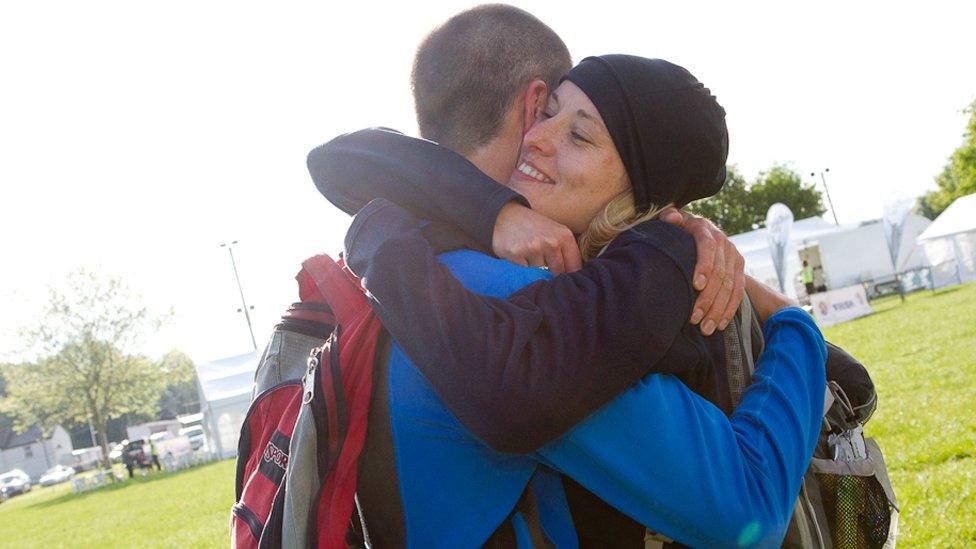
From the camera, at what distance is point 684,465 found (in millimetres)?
1382

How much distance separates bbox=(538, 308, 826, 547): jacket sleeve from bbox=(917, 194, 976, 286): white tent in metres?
44.6

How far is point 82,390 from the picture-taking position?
54.2 m

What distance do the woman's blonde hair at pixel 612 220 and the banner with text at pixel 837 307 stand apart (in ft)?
91.9

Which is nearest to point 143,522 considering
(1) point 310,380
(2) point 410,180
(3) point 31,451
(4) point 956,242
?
(2) point 410,180

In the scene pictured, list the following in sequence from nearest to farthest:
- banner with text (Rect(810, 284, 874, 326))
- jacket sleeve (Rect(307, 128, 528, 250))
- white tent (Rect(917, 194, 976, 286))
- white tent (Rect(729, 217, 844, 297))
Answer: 1. jacket sleeve (Rect(307, 128, 528, 250))
2. banner with text (Rect(810, 284, 874, 326))
3. white tent (Rect(729, 217, 844, 297))
4. white tent (Rect(917, 194, 976, 286))

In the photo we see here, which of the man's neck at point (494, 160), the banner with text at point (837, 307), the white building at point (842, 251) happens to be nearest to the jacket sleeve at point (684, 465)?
the man's neck at point (494, 160)

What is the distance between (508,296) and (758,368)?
23.1 inches

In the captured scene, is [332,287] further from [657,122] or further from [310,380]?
[657,122]

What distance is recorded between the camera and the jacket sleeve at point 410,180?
5.93 feet

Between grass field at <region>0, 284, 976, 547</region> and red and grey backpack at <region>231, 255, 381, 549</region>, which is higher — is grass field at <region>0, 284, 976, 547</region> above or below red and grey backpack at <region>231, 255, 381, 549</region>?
below

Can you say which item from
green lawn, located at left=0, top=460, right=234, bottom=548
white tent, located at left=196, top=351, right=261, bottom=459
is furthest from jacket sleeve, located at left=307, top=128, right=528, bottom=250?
white tent, located at left=196, top=351, right=261, bottom=459

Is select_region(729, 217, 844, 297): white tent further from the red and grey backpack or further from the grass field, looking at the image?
the red and grey backpack

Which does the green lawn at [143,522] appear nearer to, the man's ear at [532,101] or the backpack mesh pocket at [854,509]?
the man's ear at [532,101]

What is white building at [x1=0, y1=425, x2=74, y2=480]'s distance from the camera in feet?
323
